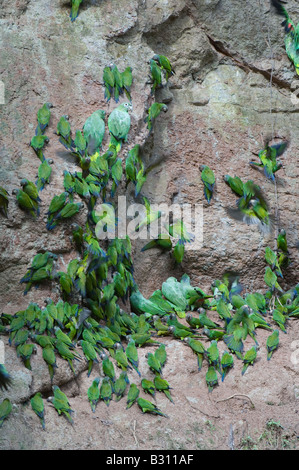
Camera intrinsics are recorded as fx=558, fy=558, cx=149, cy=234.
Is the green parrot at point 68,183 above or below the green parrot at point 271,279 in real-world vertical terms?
above

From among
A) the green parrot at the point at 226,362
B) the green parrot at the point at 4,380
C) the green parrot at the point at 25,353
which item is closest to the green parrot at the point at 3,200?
the green parrot at the point at 25,353

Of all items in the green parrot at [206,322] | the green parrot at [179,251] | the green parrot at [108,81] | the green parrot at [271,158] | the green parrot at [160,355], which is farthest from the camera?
the green parrot at [271,158]

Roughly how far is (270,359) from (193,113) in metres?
2.40

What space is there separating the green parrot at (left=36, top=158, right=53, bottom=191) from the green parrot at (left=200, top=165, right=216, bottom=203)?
1.48m

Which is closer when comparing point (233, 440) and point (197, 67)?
point (233, 440)

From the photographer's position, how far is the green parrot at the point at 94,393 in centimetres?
360

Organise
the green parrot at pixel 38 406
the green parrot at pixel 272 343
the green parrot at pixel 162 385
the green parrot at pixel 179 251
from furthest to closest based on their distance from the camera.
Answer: the green parrot at pixel 179 251
the green parrot at pixel 272 343
the green parrot at pixel 162 385
the green parrot at pixel 38 406

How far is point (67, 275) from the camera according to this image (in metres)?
4.10

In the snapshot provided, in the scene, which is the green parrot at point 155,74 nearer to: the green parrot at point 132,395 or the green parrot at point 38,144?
the green parrot at point 38,144

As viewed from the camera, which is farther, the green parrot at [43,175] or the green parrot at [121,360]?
the green parrot at [43,175]

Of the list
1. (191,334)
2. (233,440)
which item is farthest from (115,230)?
(233,440)

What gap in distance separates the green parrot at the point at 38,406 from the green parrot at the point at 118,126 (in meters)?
2.12

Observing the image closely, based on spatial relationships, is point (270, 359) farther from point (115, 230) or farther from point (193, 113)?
point (193, 113)

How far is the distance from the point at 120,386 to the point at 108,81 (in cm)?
254
